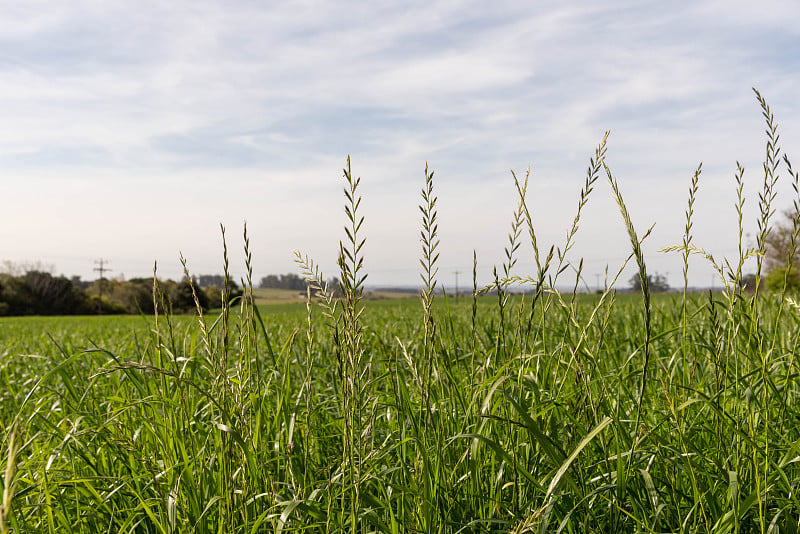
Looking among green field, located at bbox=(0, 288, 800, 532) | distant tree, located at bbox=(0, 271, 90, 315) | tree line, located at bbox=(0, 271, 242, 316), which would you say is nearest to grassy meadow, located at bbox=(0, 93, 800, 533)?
green field, located at bbox=(0, 288, 800, 532)

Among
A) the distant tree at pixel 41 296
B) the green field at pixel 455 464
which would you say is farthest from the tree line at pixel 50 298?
the green field at pixel 455 464

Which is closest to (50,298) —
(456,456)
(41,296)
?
(41,296)

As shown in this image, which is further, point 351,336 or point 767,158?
point 767,158

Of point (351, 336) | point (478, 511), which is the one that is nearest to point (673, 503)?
point (478, 511)

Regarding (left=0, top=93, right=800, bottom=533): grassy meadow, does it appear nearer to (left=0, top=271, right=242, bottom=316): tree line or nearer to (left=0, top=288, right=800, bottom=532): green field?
(left=0, top=288, right=800, bottom=532): green field

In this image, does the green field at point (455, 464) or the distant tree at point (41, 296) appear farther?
the distant tree at point (41, 296)

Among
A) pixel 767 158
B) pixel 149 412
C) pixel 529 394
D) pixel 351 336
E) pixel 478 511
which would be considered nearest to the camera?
pixel 351 336

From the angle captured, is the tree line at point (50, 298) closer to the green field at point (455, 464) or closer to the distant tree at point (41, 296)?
the distant tree at point (41, 296)

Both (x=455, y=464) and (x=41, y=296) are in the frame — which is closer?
(x=455, y=464)

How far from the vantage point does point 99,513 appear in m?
1.96

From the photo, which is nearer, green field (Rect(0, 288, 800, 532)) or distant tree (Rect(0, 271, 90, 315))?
green field (Rect(0, 288, 800, 532))

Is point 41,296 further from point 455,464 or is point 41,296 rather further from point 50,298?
point 455,464

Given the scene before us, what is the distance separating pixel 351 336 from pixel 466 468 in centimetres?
89

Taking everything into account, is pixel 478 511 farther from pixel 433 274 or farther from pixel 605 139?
pixel 605 139
